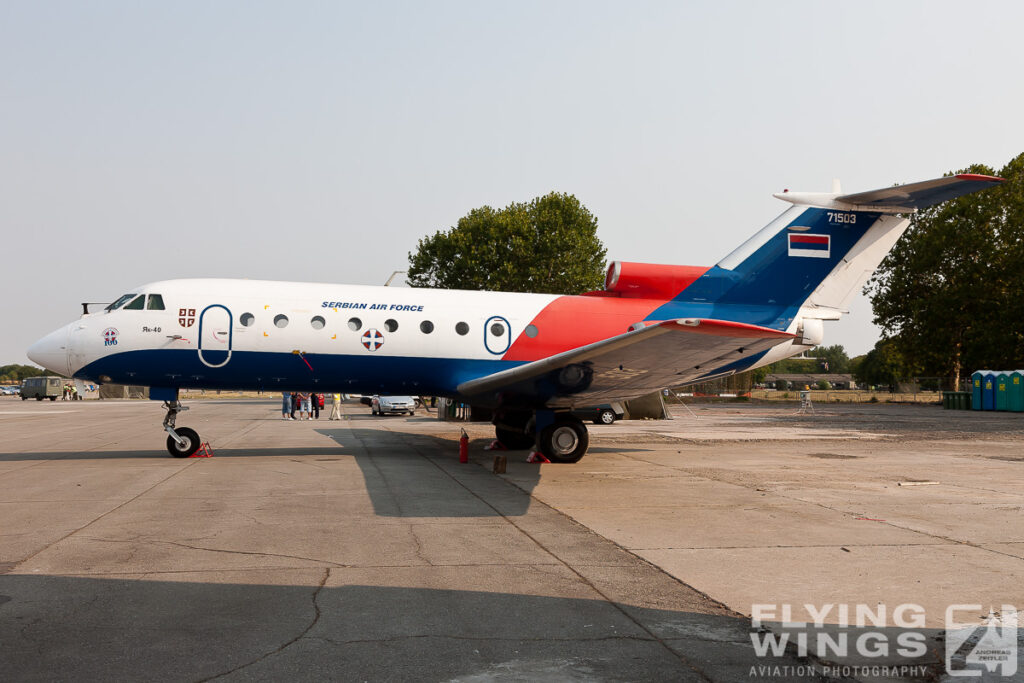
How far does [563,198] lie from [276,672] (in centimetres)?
5925

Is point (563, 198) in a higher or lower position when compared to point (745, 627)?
higher

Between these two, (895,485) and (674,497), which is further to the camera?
(895,485)

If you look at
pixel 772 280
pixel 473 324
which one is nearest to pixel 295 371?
pixel 473 324

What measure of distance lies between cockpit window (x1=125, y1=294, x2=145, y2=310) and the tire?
790cm

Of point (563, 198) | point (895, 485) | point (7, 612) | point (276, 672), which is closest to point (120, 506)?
point (7, 612)

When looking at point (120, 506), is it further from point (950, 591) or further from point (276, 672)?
point (950, 591)

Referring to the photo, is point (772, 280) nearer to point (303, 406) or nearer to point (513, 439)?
point (513, 439)

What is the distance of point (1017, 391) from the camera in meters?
41.7

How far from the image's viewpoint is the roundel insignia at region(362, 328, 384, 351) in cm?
1562

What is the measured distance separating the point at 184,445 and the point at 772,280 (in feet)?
41.0

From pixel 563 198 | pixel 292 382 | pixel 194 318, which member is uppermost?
pixel 563 198

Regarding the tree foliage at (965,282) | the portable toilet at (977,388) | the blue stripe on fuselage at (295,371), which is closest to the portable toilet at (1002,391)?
the portable toilet at (977,388)

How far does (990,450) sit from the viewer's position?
712 inches

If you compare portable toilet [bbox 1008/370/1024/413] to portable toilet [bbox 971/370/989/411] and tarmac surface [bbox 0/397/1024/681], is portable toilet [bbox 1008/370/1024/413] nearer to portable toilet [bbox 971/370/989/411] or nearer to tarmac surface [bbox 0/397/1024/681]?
portable toilet [bbox 971/370/989/411]
